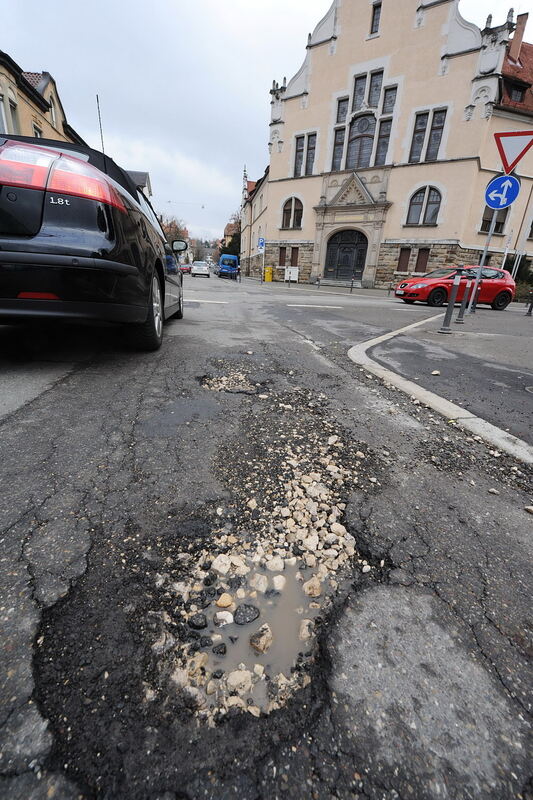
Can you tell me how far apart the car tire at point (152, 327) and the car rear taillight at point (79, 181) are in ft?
3.05

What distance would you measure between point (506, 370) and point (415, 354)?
105cm

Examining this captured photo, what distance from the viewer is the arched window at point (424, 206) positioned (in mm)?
25062

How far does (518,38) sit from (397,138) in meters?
15.2

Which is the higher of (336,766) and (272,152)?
(272,152)

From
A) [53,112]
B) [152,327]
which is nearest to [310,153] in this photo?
[53,112]

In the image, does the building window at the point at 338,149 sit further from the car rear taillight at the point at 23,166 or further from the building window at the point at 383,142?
the car rear taillight at the point at 23,166

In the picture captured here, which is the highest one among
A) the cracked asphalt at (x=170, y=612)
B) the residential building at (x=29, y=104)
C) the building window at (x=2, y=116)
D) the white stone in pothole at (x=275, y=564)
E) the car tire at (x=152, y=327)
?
the residential building at (x=29, y=104)

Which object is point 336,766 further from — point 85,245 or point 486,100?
point 486,100

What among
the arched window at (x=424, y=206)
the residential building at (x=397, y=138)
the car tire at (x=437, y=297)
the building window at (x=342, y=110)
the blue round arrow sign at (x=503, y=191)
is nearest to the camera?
the blue round arrow sign at (x=503, y=191)

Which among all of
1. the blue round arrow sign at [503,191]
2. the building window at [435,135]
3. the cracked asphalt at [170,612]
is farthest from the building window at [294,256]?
the cracked asphalt at [170,612]

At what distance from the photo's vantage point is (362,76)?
26.3 meters

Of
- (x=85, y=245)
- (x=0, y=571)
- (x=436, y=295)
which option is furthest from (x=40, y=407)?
(x=436, y=295)

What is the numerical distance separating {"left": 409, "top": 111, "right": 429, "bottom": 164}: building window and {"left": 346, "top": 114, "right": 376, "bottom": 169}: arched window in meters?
2.81

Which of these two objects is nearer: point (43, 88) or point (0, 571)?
point (0, 571)
